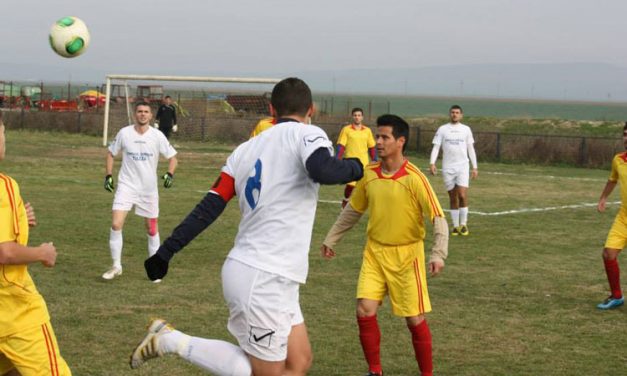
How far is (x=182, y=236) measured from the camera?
524 centimetres

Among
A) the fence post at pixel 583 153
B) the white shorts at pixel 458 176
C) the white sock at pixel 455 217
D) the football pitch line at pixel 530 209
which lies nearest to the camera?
the white sock at pixel 455 217

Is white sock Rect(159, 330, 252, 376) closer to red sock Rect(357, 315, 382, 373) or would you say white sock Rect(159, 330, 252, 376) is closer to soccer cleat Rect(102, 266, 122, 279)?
red sock Rect(357, 315, 382, 373)

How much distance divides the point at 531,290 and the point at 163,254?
7.10 m

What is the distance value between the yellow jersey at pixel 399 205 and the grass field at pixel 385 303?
3.82 feet

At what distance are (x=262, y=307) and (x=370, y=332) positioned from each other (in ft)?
7.87

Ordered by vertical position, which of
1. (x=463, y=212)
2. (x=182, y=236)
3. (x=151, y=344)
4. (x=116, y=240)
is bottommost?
(x=463, y=212)

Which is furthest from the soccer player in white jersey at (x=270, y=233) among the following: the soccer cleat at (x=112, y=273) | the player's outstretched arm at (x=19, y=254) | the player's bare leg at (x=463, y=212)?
the player's bare leg at (x=463, y=212)

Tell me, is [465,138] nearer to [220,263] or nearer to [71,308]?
[220,263]

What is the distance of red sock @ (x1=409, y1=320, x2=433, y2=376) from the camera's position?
7.29 meters

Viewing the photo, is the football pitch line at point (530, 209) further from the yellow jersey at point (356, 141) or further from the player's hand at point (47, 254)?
the player's hand at point (47, 254)

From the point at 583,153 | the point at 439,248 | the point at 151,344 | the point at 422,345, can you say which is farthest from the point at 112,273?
the point at 583,153

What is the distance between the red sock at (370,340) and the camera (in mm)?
7426

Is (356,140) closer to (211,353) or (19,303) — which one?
(211,353)

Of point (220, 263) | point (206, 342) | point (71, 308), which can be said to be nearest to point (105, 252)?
point (220, 263)
